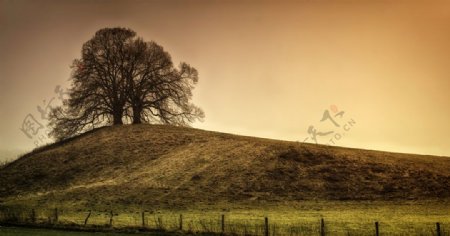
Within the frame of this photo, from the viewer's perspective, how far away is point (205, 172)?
5406 centimetres

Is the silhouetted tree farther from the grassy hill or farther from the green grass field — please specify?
the green grass field

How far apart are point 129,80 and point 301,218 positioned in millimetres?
40473

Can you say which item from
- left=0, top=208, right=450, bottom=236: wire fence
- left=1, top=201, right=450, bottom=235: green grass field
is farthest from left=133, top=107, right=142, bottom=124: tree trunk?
left=0, top=208, right=450, bottom=236: wire fence

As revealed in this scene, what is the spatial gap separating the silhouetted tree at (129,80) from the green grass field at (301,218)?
28.5 metres

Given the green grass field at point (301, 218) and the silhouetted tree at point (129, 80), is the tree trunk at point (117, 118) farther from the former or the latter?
the green grass field at point (301, 218)

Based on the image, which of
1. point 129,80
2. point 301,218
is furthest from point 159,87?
point 301,218

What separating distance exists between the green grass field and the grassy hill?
2.89m

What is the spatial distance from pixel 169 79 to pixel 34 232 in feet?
139

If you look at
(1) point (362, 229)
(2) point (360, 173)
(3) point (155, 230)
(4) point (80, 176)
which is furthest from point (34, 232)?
(2) point (360, 173)

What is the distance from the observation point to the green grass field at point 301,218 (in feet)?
102

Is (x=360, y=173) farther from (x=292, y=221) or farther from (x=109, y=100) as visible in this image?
(x=109, y=100)

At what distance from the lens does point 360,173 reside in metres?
52.7

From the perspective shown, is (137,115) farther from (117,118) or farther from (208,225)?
(208,225)

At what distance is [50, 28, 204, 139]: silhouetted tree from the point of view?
70.8 meters
